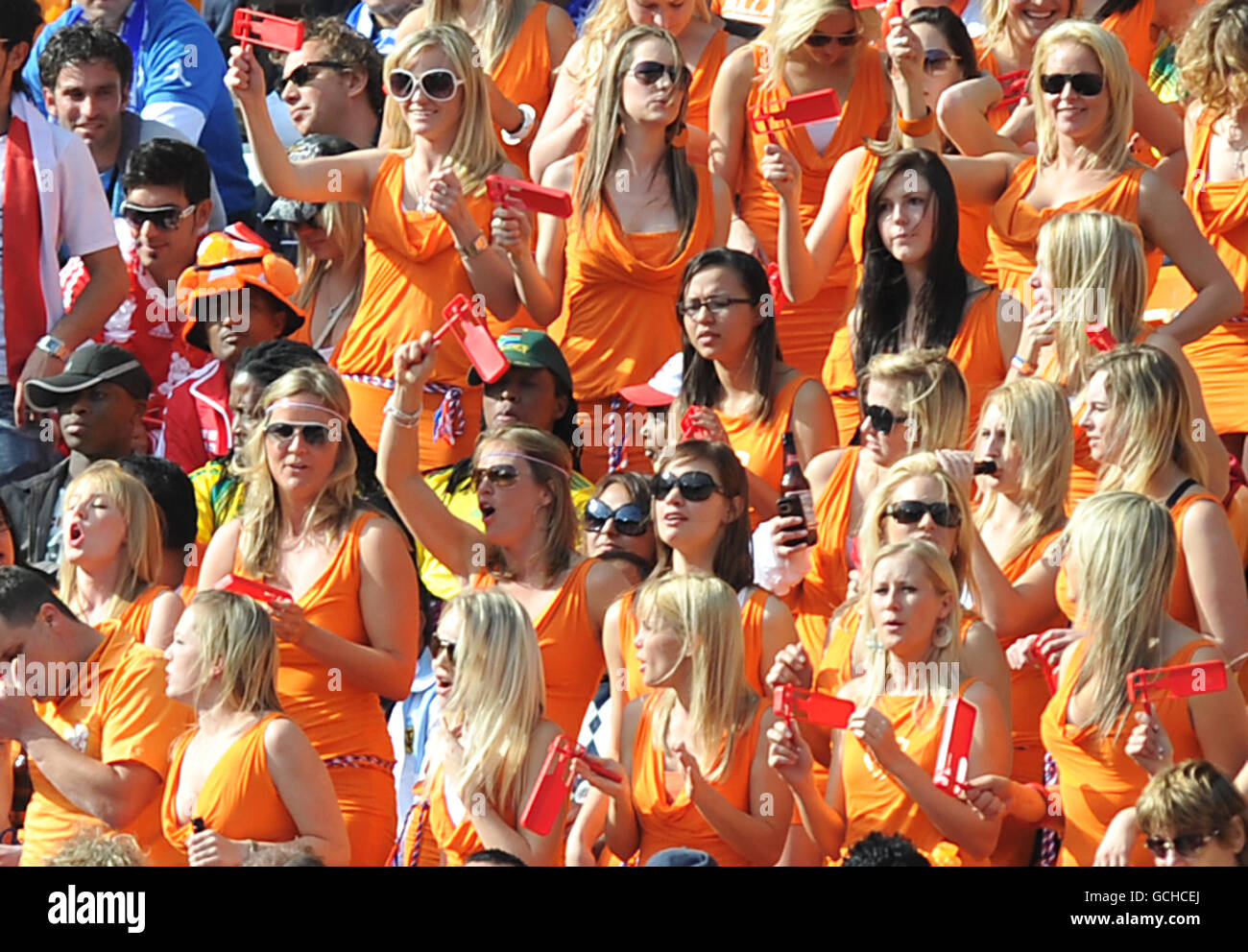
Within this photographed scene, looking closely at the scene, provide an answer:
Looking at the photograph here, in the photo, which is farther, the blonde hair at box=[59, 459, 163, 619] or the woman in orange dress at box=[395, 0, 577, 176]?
the woman in orange dress at box=[395, 0, 577, 176]

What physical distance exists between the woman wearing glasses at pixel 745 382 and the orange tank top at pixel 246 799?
1817mm

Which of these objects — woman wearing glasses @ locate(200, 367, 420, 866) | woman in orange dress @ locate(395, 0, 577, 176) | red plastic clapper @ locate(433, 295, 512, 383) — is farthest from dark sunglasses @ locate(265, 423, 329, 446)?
woman in orange dress @ locate(395, 0, 577, 176)

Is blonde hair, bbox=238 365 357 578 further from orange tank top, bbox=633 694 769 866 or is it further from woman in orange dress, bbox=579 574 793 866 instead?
orange tank top, bbox=633 694 769 866

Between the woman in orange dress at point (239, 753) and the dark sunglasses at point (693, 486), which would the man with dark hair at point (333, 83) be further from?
the woman in orange dress at point (239, 753)

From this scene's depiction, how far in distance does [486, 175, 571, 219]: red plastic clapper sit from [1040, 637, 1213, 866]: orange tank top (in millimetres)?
2442

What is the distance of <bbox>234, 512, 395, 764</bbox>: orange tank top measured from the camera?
23.9 ft

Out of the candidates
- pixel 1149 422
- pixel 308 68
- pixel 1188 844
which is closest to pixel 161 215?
pixel 308 68

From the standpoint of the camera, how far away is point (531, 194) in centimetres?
820

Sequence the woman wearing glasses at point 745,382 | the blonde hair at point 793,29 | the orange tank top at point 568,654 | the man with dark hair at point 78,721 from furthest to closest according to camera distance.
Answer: the blonde hair at point 793,29 → the woman wearing glasses at point 745,382 → the orange tank top at point 568,654 → the man with dark hair at point 78,721

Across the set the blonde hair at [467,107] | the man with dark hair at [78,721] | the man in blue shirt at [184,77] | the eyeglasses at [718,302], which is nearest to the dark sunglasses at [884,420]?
the eyeglasses at [718,302]

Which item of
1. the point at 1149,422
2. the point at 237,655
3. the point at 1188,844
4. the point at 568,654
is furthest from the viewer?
the point at 568,654

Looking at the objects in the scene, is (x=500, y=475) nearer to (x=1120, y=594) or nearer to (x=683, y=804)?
A: (x=683, y=804)

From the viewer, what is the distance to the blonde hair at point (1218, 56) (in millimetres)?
8250

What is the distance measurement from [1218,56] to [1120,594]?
2.46m
